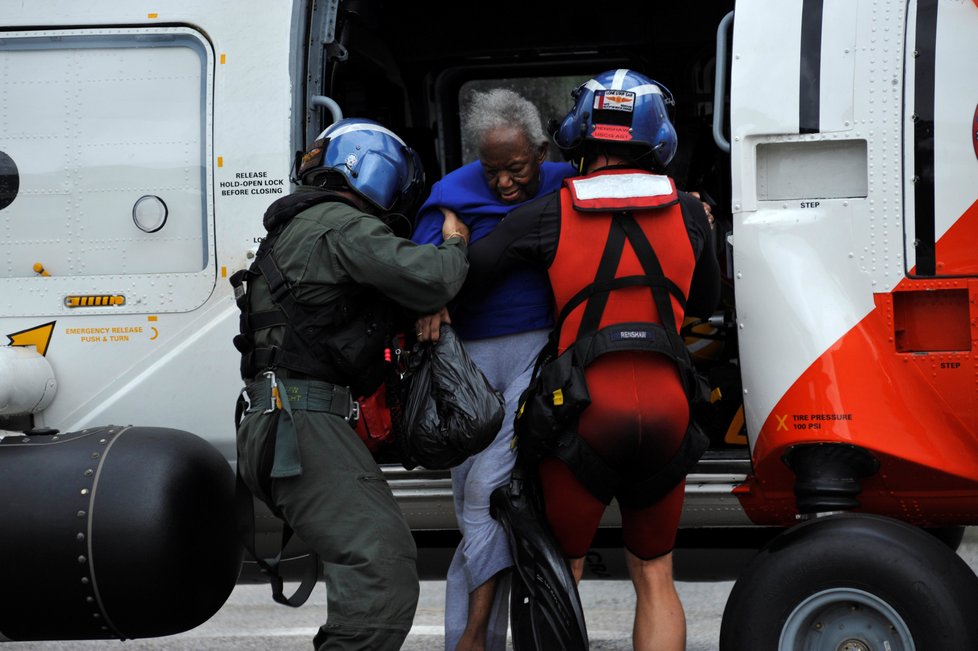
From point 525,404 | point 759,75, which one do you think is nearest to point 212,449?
point 525,404

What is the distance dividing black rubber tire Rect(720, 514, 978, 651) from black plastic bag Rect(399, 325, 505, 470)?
90 centimetres

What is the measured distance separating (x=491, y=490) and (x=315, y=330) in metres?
0.75

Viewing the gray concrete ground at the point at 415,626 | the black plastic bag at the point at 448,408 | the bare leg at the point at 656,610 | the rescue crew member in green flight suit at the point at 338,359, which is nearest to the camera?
the rescue crew member in green flight suit at the point at 338,359

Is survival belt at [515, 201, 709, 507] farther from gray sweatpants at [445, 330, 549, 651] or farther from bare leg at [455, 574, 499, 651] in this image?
bare leg at [455, 574, 499, 651]

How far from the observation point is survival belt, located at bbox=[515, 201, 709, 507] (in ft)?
10.8

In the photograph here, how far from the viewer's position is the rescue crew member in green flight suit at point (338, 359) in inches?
128

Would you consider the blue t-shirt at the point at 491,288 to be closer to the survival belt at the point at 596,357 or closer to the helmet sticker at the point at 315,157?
the survival belt at the point at 596,357

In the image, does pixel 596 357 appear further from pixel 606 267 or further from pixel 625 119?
pixel 625 119

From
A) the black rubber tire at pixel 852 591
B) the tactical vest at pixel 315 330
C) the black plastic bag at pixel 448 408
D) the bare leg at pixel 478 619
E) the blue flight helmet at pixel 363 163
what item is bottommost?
the bare leg at pixel 478 619

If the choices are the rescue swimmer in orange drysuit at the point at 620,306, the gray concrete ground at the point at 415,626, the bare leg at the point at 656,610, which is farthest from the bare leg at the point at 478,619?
the gray concrete ground at the point at 415,626

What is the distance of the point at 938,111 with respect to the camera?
11.8 ft

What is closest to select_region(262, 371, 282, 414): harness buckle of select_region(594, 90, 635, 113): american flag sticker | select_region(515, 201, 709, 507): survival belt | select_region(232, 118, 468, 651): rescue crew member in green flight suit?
select_region(232, 118, 468, 651): rescue crew member in green flight suit

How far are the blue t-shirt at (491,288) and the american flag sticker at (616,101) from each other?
39 centimetres

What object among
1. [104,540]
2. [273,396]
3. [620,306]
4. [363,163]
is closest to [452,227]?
[363,163]
